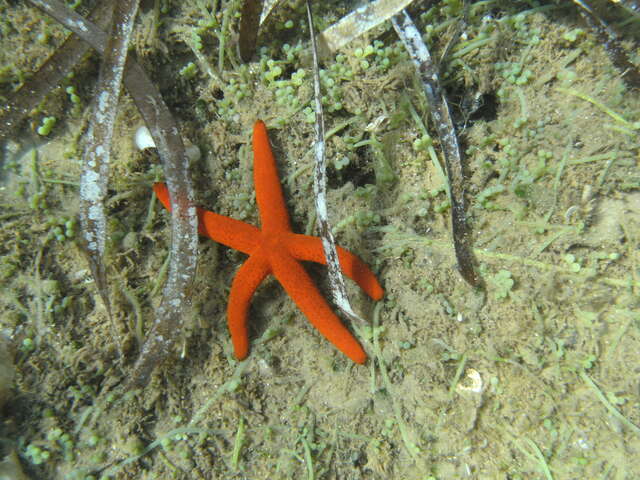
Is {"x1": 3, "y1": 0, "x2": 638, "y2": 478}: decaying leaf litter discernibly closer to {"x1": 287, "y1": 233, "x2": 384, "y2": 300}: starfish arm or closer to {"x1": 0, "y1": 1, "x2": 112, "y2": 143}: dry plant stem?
{"x1": 287, "y1": 233, "x2": 384, "y2": 300}: starfish arm

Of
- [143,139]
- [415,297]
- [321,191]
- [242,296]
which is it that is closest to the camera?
[321,191]

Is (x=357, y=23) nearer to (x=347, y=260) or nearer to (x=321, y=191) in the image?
(x=321, y=191)

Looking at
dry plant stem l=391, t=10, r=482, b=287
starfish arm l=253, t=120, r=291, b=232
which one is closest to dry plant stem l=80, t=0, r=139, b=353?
starfish arm l=253, t=120, r=291, b=232

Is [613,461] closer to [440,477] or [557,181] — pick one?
[440,477]

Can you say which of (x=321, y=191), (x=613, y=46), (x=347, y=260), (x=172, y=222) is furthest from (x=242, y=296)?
(x=613, y=46)

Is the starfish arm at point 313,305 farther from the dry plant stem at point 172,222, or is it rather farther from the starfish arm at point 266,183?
the dry plant stem at point 172,222

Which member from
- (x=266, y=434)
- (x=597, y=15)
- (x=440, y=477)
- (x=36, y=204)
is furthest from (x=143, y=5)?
(x=440, y=477)
